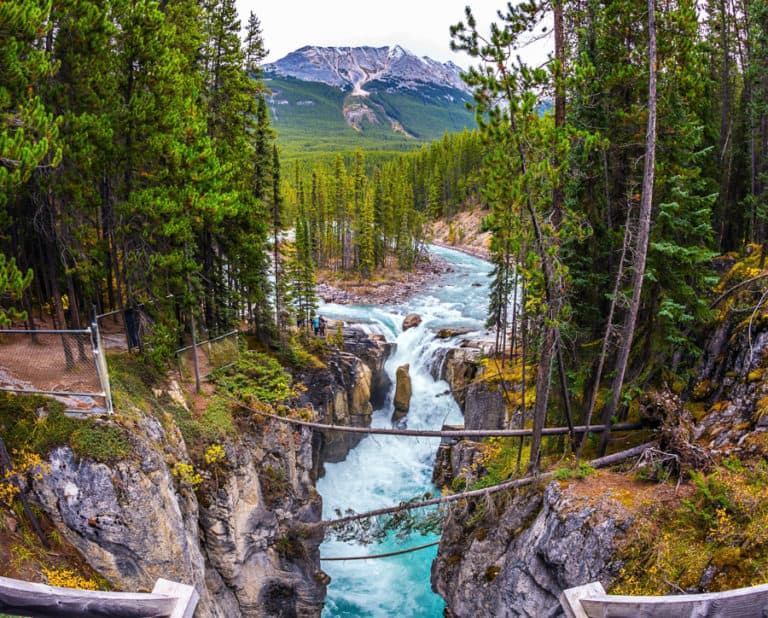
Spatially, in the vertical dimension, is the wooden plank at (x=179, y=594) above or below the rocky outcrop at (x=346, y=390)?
above

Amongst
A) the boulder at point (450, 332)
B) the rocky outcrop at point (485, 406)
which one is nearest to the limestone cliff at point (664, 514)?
the rocky outcrop at point (485, 406)

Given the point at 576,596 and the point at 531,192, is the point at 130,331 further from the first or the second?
the point at 576,596

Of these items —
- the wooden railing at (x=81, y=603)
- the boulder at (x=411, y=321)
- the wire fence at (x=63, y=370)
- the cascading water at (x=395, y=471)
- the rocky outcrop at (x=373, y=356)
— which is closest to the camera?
the wooden railing at (x=81, y=603)

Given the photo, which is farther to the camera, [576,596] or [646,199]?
[646,199]

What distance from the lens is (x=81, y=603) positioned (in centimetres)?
247

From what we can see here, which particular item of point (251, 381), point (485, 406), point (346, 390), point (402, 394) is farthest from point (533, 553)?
point (402, 394)

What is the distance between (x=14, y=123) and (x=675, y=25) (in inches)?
498

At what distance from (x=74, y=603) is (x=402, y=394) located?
28304 millimetres

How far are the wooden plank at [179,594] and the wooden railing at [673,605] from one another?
2009mm

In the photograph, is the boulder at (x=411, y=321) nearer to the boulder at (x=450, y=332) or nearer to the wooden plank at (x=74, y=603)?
the boulder at (x=450, y=332)

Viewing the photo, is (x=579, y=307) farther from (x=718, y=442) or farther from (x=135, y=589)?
(x=135, y=589)

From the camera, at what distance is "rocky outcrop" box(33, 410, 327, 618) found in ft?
29.5

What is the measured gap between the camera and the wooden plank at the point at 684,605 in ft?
8.04

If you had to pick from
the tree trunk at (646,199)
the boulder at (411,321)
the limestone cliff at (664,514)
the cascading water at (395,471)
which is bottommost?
the cascading water at (395,471)
